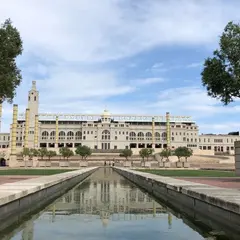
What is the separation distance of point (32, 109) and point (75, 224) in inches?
5964

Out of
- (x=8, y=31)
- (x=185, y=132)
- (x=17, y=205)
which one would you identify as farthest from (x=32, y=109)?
(x=17, y=205)

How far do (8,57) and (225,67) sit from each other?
13.7m

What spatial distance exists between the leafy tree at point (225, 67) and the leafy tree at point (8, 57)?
1227 cm

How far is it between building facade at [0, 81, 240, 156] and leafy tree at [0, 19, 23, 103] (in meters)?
128

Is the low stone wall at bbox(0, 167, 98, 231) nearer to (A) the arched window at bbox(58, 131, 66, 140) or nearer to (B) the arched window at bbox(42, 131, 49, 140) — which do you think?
(A) the arched window at bbox(58, 131, 66, 140)

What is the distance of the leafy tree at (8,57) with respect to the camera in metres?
19.6

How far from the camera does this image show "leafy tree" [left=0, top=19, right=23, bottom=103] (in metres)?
19.6

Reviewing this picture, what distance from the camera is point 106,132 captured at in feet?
509

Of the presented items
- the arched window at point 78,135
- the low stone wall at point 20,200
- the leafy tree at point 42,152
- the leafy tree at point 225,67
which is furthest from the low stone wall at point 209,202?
the arched window at point 78,135

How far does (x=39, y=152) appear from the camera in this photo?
307 feet

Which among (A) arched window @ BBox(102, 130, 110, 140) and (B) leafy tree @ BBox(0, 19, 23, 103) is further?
(A) arched window @ BBox(102, 130, 110, 140)

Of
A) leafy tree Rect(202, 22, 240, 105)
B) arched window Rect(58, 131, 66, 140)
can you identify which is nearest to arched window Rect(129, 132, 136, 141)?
arched window Rect(58, 131, 66, 140)

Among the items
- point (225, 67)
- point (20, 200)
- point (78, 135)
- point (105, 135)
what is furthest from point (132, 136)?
point (20, 200)

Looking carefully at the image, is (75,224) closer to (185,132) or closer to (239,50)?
(239,50)
